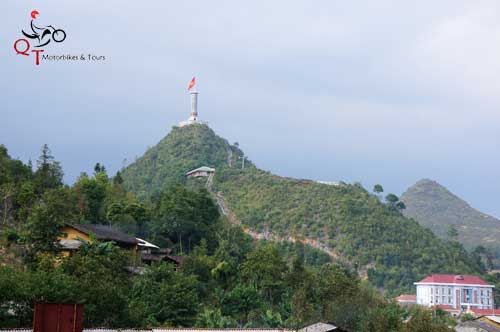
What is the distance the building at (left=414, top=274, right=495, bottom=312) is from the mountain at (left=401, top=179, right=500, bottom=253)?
6747 cm

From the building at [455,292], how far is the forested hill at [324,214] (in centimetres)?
357

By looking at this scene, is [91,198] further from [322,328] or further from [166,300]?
[322,328]

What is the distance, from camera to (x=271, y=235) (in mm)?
71188

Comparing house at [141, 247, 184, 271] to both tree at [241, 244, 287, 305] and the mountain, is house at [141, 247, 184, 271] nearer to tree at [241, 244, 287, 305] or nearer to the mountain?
tree at [241, 244, 287, 305]

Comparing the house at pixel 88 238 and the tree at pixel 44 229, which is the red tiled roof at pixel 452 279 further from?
the tree at pixel 44 229

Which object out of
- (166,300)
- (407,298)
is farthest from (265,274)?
(407,298)

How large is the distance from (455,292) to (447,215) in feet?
296

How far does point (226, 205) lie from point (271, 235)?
19.2ft

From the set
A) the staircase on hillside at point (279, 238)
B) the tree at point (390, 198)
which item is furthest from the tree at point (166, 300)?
the tree at point (390, 198)

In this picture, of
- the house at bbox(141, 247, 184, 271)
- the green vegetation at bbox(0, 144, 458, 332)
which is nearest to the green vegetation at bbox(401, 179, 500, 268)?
the green vegetation at bbox(0, 144, 458, 332)

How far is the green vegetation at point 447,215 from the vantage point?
144200 mm

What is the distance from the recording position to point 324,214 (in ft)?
243

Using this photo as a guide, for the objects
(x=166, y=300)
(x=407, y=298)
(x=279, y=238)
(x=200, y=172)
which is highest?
(x=200, y=172)

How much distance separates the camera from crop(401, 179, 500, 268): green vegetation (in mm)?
144200
